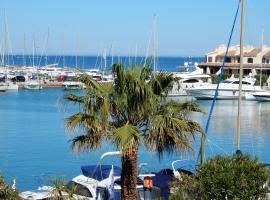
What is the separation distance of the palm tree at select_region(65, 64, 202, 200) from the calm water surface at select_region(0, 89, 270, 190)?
69 centimetres

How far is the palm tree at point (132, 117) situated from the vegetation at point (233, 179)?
12.9ft

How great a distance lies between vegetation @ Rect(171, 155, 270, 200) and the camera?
9297 millimetres

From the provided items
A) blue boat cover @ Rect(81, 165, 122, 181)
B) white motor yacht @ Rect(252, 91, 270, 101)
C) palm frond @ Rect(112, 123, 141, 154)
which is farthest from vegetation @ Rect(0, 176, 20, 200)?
white motor yacht @ Rect(252, 91, 270, 101)

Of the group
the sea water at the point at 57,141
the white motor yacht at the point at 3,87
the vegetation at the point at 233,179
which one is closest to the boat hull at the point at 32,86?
the white motor yacht at the point at 3,87

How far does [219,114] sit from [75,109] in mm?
13410

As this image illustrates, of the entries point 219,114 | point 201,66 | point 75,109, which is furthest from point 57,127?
point 201,66

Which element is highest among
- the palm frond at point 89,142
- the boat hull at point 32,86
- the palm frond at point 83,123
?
the palm frond at point 83,123

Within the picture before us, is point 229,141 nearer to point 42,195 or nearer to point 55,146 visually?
point 55,146

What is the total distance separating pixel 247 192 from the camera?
9289mm

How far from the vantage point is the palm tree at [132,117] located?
1380 cm

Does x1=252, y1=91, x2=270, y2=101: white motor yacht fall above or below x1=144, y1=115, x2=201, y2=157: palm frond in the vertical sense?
below

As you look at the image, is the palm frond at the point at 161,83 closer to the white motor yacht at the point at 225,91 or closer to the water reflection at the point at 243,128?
the water reflection at the point at 243,128

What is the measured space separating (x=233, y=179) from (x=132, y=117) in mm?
5106

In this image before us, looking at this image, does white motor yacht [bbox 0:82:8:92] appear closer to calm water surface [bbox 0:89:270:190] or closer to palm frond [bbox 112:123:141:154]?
calm water surface [bbox 0:89:270:190]
